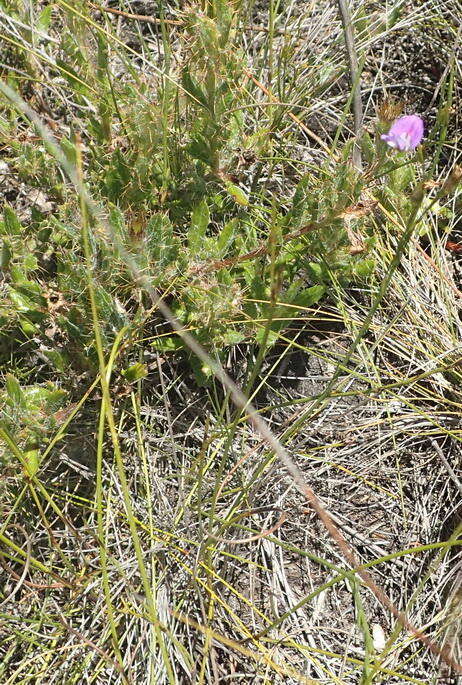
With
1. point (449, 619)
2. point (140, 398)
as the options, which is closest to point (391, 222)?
point (140, 398)

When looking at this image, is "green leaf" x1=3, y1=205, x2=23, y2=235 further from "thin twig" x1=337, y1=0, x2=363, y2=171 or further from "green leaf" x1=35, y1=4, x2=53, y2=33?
"thin twig" x1=337, y1=0, x2=363, y2=171

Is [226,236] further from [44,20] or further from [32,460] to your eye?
[44,20]

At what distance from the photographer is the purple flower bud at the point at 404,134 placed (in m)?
1.62

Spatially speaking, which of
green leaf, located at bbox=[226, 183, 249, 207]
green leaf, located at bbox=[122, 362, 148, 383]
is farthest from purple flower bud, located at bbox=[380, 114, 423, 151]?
green leaf, located at bbox=[122, 362, 148, 383]

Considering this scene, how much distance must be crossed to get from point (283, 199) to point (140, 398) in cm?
70

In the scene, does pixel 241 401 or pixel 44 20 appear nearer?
pixel 241 401

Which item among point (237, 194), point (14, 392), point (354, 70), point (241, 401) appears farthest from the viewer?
point (354, 70)

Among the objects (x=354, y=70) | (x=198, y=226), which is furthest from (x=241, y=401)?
(x=354, y=70)

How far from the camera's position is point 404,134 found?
5.47 ft

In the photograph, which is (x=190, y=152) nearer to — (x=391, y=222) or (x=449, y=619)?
(x=391, y=222)

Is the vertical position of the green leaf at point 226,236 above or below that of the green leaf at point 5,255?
below

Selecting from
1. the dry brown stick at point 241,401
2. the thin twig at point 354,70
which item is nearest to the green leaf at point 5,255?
the dry brown stick at point 241,401

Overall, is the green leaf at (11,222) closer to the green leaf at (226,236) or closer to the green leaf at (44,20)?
the green leaf at (226,236)

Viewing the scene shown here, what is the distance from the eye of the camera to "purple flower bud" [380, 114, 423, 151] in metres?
1.62
